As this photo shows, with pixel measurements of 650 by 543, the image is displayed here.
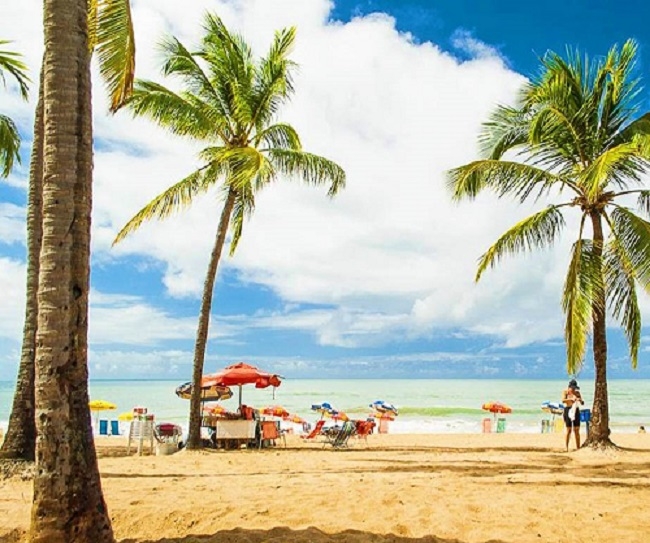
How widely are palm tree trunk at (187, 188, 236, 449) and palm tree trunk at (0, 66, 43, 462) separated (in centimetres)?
447

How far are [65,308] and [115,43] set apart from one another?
3251 mm

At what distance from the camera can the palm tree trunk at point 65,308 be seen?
4699 mm

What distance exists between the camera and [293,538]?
5418 mm

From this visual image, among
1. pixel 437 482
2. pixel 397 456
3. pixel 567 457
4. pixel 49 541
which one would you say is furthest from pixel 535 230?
pixel 49 541

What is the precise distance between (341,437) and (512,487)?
7.30m

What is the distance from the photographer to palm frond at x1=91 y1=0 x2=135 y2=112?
6.46 m

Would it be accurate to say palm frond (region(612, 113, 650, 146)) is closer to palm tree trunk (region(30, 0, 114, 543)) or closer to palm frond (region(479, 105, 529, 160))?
palm frond (region(479, 105, 529, 160))

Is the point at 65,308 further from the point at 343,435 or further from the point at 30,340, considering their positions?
the point at 343,435

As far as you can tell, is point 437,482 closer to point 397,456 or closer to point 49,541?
point 397,456

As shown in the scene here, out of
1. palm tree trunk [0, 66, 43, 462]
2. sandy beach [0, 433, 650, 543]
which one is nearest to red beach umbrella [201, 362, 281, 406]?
sandy beach [0, 433, 650, 543]

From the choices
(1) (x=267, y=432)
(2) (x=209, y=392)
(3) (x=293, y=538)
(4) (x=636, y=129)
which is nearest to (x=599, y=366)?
(4) (x=636, y=129)

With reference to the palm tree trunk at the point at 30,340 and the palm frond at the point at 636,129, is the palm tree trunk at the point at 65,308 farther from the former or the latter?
the palm frond at the point at 636,129

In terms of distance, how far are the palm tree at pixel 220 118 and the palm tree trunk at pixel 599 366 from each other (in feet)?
19.6

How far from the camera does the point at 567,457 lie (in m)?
12.1
